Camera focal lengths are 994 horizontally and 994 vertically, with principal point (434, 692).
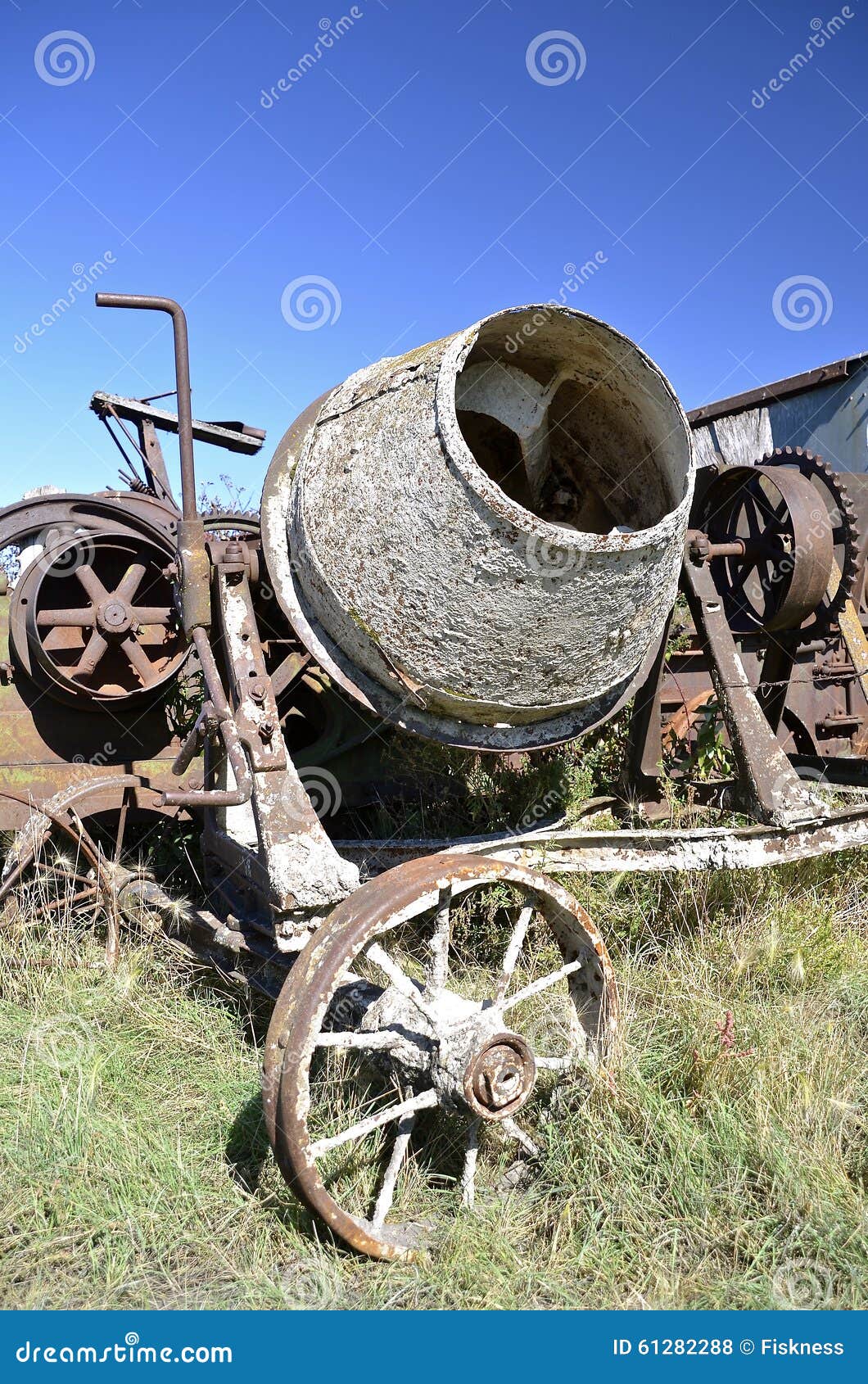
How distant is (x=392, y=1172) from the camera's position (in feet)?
7.59

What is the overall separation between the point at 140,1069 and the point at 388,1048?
0.93 metres

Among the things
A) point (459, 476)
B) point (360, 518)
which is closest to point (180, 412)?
point (360, 518)

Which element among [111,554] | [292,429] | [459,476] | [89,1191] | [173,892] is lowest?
[89,1191]

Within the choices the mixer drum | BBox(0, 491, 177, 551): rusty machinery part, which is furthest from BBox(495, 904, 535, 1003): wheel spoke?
BBox(0, 491, 177, 551): rusty machinery part

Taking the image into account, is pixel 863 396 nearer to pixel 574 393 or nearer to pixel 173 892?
pixel 574 393

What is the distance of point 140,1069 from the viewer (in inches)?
115

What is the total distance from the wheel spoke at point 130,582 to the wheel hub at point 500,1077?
101 inches

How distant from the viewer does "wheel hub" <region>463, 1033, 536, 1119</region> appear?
2271mm

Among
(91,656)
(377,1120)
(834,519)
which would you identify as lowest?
(377,1120)

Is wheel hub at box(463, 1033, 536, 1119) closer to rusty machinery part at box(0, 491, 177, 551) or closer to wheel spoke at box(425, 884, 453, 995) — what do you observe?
wheel spoke at box(425, 884, 453, 995)

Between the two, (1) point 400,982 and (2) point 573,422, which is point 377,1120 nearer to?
(1) point 400,982

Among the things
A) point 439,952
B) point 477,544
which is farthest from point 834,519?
point 439,952

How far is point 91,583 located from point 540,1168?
2784 millimetres

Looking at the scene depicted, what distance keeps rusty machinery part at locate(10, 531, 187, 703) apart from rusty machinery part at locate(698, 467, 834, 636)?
2.25 metres
